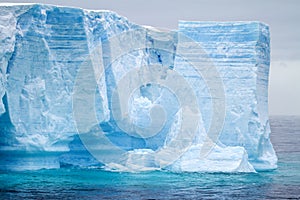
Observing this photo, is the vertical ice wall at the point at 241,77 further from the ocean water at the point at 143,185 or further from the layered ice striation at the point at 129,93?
the ocean water at the point at 143,185

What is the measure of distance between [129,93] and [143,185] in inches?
152

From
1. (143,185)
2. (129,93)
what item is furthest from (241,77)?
(143,185)

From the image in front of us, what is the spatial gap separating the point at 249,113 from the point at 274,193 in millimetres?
3608

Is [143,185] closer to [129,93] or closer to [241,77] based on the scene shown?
[129,93]

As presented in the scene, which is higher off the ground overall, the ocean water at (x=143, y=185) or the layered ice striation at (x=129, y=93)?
→ the layered ice striation at (x=129, y=93)

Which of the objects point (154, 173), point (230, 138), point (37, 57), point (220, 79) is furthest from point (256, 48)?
point (37, 57)

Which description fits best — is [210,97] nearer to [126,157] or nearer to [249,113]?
[249,113]

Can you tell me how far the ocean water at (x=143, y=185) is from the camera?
710 inches

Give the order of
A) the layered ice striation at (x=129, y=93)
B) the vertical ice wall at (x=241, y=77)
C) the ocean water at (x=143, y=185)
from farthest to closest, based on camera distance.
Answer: the vertical ice wall at (x=241, y=77) < the layered ice striation at (x=129, y=93) < the ocean water at (x=143, y=185)

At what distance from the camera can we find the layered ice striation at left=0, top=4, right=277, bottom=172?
19.9 meters

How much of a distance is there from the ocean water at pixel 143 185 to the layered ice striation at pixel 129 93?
58 centimetres

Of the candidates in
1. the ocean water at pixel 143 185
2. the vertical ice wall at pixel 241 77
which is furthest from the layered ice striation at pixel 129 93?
the ocean water at pixel 143 185

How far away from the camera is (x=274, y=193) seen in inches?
758

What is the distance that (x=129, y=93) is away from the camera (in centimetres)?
2250
